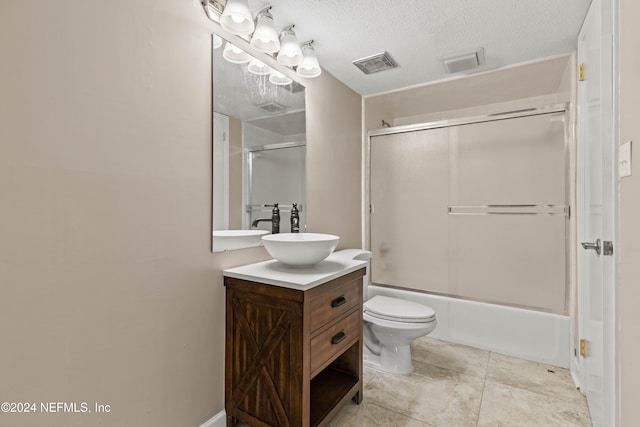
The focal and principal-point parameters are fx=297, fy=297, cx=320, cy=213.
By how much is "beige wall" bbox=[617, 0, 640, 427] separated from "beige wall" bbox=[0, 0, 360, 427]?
156 centimetres

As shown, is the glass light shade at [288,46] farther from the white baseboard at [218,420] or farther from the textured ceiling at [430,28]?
the white baseboard at [218,420]

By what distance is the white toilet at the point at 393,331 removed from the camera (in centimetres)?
190

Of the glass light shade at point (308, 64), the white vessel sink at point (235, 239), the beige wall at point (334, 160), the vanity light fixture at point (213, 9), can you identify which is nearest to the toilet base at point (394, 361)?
the beige wall at point (334, 160)

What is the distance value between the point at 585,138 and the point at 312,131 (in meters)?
1.66

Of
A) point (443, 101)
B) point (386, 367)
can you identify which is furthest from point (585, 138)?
point (386, 367)

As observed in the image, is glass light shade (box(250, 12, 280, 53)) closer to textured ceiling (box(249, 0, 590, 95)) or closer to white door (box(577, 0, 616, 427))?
textured ceiling (box(249, 0, 590, 95))

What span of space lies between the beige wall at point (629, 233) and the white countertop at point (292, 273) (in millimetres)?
1023

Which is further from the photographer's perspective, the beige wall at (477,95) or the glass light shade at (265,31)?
the beige wall at (477,95)

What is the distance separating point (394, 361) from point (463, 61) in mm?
2182

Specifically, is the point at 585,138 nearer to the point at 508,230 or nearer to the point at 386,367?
the point at 508,230

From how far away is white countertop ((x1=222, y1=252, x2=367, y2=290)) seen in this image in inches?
50.1

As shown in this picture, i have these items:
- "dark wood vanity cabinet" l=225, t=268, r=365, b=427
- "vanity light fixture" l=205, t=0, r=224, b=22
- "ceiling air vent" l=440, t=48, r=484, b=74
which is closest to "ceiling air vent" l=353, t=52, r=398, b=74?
"ceiling air vent" l=440, t=48, r=484, b=74

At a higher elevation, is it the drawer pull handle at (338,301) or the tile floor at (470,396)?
the drawer pull handle at (338,301)

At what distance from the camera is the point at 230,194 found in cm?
156
